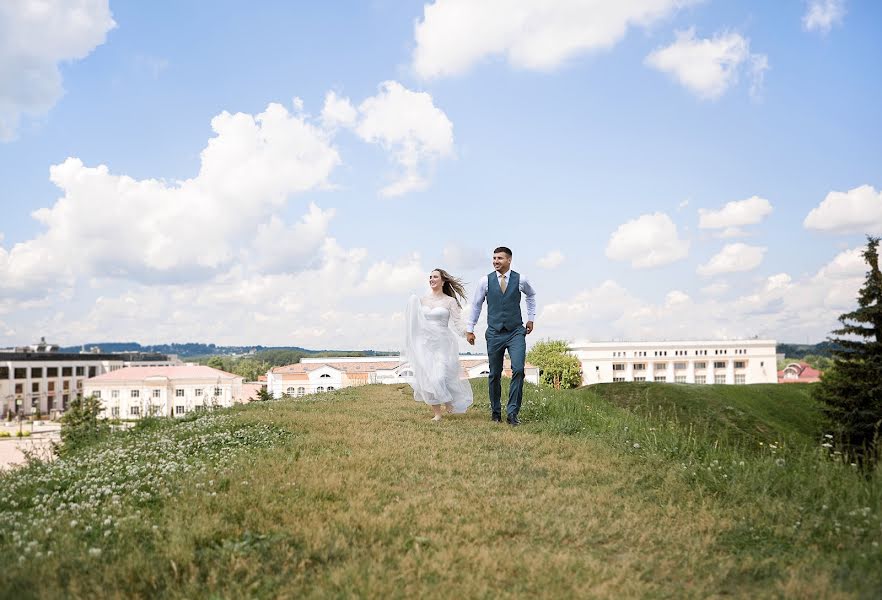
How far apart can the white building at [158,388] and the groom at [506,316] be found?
10011 cm

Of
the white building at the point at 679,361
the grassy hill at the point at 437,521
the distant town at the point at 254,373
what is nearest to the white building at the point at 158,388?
the distant town at the point at 254,373

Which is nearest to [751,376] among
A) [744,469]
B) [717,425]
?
[717,425]

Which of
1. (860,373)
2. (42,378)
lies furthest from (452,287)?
(42,378)

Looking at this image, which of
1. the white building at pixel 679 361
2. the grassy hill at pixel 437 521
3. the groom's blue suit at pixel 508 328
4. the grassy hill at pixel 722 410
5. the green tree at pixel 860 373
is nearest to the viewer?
the grassy hill at pixel 437 521

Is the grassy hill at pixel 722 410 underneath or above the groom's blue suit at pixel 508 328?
underneath

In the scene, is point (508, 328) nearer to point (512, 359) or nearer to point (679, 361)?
point (512, 359)

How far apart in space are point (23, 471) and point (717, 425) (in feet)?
60.7

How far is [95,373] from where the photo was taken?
14088cm

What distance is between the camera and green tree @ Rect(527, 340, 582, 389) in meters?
96.8

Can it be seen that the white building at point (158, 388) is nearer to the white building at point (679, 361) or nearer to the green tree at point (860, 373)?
the white building at point (679, 361)

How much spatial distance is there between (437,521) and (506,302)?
21.5 ft

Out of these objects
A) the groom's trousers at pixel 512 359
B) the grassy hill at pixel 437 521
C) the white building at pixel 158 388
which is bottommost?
the white building at pixel 158 388

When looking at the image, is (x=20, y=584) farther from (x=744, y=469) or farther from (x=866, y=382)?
(x=866, y=382)

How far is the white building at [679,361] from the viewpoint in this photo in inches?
Result: 5600
